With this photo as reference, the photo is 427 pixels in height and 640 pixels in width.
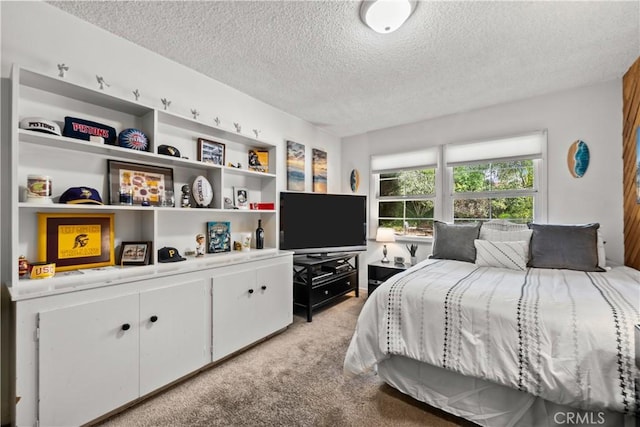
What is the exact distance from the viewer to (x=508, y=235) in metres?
2.60

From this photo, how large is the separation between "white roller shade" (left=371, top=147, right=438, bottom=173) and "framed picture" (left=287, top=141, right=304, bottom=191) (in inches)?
46.8

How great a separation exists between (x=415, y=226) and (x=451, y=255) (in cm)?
111

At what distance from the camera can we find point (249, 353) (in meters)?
2.30

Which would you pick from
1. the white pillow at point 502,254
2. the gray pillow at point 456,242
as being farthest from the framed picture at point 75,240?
the white pillow at point 502,254

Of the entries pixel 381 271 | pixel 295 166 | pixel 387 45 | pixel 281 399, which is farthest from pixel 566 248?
pixel 295 166

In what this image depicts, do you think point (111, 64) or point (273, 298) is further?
point (273, 298)

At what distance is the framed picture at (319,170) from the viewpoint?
3889 millimetres

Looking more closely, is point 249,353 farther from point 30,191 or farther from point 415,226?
point 415,226

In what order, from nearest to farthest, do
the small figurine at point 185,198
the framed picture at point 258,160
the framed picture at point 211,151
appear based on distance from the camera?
the small figurine at point 185,198 < the framed picture at point 211,151 < the framed picture at point 258,160

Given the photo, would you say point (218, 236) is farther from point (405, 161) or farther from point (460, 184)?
point (460, 184)

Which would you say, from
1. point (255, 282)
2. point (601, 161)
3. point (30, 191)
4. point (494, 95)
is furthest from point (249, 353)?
point (601, 161)

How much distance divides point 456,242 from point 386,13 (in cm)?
214

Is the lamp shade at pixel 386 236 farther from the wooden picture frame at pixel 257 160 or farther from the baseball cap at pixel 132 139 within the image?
the baseball cap at pixel 132 139

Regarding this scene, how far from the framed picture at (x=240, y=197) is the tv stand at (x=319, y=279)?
880 millimetres
